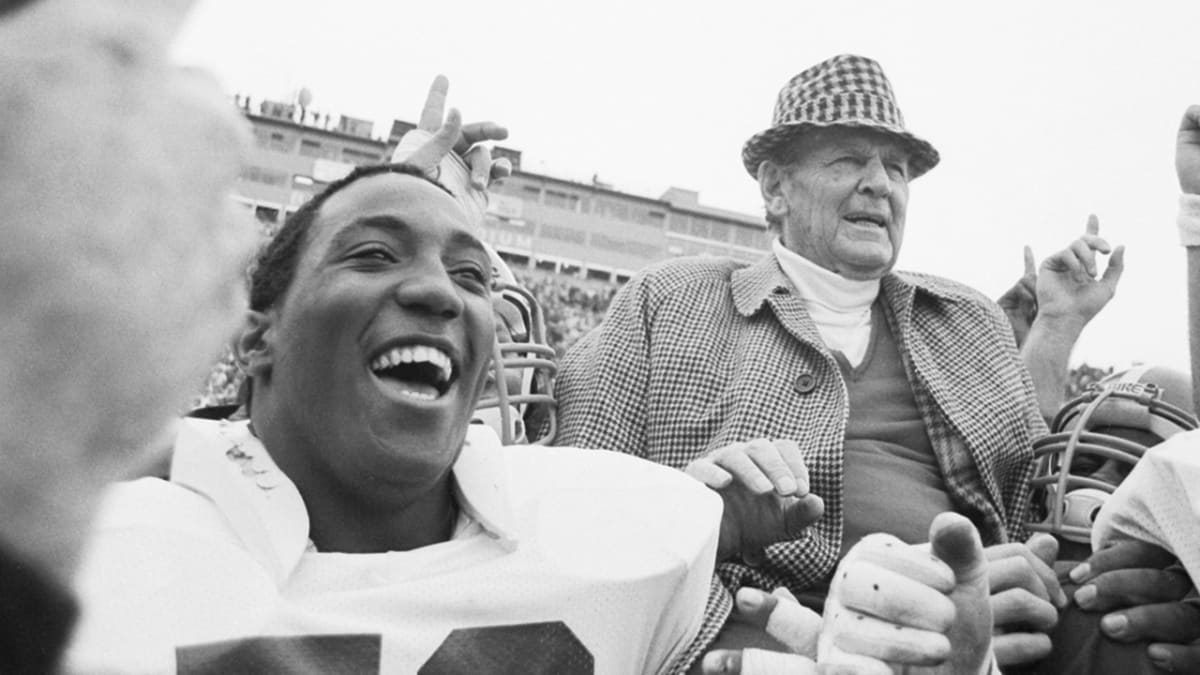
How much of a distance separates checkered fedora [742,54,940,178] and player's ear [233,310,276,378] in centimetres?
158

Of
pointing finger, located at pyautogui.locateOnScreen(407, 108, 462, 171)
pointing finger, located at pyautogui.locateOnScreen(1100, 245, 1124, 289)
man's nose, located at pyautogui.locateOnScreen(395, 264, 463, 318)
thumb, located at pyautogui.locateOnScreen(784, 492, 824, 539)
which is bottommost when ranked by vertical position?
thumb, located at pyautogui.locateOnScreen(784, 492, 824, 539)

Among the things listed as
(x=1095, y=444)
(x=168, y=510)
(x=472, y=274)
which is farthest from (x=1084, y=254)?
(x=168, y=510)

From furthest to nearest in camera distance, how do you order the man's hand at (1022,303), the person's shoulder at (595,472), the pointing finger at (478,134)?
the man's hand at (1022,303) < the pointing finger at (478,134) < the person's shoulder at (595,472)

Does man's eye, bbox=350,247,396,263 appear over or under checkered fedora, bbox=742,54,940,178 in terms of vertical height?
under

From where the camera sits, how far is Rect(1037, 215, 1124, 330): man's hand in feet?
8.96

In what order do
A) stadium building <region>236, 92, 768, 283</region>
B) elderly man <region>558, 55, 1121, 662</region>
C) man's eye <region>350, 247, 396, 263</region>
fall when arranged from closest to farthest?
1. man's eye <region>350, 247, 396, 263</region>
2. elderly man <region>558, 55, 1121, 662</region>
3. stadium building <region>236, 92, 768, 283</region>

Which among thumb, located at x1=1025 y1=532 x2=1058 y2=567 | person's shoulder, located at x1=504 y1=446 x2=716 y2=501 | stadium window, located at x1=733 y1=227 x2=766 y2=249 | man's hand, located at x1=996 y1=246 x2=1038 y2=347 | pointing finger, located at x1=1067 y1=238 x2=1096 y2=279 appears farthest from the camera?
stadium window, located at x1=733 y1=227 x2=766 y2=249

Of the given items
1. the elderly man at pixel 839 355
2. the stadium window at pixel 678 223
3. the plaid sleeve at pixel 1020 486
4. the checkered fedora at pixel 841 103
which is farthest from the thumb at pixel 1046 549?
the stadium window at pixel 678 223

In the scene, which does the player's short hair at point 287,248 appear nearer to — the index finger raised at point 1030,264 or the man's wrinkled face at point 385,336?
the man's wrinkled face at point 385,336

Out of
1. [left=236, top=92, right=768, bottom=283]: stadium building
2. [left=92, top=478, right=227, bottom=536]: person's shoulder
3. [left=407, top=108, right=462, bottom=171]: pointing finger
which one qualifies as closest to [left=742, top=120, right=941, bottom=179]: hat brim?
[left=407, top=108, right=462, bottom=171]: pointing finger

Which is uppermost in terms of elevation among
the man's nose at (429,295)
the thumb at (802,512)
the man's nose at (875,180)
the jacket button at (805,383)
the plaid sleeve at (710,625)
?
the man's nose at (875,180)

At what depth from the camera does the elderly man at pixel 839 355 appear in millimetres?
2096

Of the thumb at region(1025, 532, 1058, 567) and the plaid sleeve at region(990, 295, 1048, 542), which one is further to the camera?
the plaid sleeve at region(990, 295, 1048, 542)

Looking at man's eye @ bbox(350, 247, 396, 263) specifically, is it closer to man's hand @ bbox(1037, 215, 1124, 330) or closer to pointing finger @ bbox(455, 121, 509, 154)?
pointing finger @ bbox(455, 121, 509, 154)
